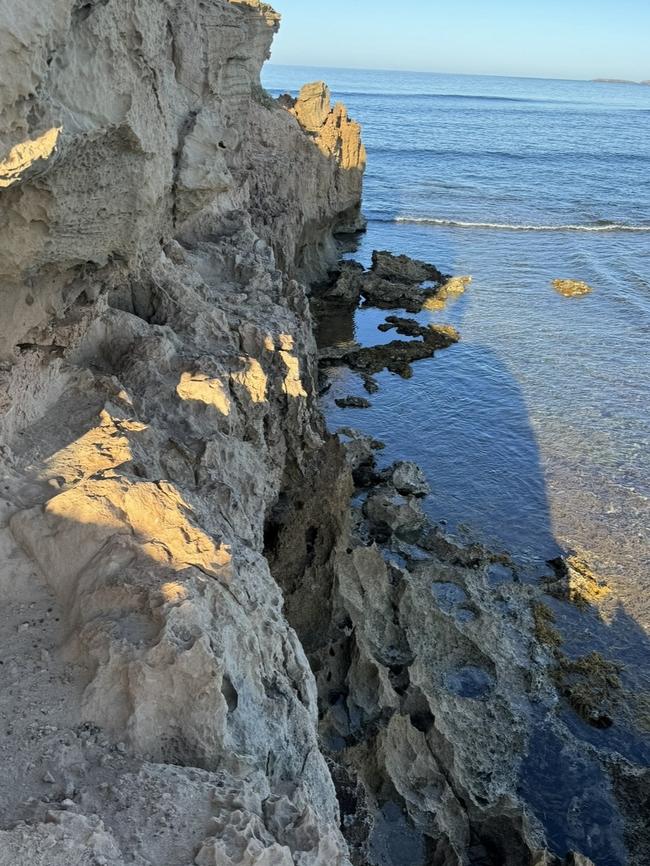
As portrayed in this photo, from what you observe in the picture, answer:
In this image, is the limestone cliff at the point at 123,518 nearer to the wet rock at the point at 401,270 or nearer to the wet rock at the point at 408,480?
the wet rock at the point at 408,480

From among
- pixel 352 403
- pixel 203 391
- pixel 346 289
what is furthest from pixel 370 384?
pixel 203 391

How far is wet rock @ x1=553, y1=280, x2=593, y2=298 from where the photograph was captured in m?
34.4

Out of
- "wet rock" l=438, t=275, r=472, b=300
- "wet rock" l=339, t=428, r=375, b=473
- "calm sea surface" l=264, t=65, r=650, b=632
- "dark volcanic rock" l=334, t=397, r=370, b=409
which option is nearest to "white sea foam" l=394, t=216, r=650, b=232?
"calm sea surface" l=264, t=65, r=650, b=632

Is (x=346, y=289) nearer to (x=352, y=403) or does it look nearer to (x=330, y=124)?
(x=352, y=403)

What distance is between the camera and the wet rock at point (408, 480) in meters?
18.4

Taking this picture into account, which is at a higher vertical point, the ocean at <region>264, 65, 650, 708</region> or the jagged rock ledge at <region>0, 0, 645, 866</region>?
the jagged rock ledge at <region>0, 0, 645, 866</region>

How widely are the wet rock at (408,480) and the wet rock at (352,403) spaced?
4066 millimetres

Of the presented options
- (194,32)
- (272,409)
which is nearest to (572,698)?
(272,409)

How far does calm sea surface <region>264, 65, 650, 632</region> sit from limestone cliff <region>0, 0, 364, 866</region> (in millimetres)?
10004

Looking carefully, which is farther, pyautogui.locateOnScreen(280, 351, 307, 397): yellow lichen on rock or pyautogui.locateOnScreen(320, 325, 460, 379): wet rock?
pyautogui.locateOnScreen(320, 325, 460, 379): wet rock

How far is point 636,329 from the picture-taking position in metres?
30.4

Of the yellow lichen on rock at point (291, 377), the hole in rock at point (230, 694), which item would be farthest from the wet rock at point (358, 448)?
the hole in rock at point (230, 694)

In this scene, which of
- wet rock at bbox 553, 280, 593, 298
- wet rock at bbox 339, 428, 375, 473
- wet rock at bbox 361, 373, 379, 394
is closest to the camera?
wet rock at bbox 339, 428, 375, 473

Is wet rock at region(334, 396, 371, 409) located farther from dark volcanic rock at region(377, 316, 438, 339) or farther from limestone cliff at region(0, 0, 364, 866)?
limestone cliff at region(0, 0, 364, 866)
